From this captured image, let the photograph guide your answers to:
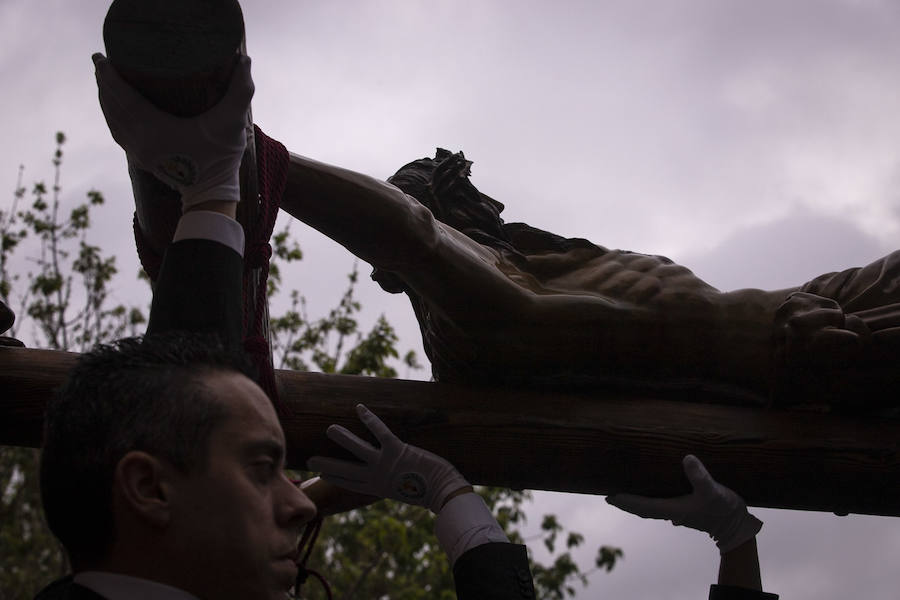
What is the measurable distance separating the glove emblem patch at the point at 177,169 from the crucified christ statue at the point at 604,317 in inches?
15.9

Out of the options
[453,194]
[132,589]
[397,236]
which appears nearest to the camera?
[132,589]

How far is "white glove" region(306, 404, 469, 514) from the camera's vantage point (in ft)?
8.15

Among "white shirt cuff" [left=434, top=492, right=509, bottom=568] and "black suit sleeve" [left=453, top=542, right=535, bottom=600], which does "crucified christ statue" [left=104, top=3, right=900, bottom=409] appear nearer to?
"white shirt cuff" [left=434, top=492, right=509, bottom=568]

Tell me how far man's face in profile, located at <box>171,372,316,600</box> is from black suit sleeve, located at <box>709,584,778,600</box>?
1.31m

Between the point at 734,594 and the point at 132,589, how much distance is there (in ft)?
5.21

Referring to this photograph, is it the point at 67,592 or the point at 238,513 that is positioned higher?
the point at 238,513

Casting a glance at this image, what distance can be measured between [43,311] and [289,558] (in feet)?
27.1

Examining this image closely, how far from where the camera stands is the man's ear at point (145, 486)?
1580mm

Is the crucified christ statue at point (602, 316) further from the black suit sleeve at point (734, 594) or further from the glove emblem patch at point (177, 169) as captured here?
the black suit sleeve at point (734, 594)

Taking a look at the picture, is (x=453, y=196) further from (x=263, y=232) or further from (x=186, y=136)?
(x=186, y=136)

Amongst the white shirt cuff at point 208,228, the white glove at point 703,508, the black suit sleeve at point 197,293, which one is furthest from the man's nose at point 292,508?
the white glove at point 703,508

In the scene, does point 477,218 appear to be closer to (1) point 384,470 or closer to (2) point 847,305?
(1) point 384,470

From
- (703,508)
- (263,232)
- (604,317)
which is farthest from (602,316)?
(263,232)

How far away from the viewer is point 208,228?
208 cm
